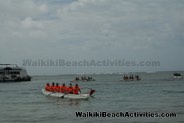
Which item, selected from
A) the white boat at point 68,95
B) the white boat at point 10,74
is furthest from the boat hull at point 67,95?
the white boat at point 10,74

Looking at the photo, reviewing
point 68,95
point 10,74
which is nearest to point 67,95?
point 68,95

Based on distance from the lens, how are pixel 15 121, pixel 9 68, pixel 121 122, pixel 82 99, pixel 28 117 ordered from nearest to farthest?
pixel 121 122
pixel 15 121
pixel 28 117
pixel 82 99
pixel 9 68

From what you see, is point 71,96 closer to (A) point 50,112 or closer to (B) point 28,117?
(A) point 50,112

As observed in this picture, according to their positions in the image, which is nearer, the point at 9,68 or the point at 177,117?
the point at 177,117

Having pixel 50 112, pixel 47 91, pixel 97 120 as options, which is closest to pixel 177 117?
pixel 97 120

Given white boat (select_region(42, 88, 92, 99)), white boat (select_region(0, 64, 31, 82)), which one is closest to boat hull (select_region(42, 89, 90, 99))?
white boat (select_region(42, 88, 92, 99))

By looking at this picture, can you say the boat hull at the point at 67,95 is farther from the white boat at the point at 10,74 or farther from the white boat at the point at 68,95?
the white boat at the point at 10,74

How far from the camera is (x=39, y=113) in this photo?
1250 inches

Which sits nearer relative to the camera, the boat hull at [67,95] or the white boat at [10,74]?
the boat hull at [67,95]

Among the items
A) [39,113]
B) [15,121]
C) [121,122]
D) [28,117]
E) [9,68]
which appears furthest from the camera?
[9,68]

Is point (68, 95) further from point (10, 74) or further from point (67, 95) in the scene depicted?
point (10, 74)

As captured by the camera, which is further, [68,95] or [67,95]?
[67,95]

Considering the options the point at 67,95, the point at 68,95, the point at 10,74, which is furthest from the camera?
the point at 10,74

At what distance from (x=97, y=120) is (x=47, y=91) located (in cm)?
2784
